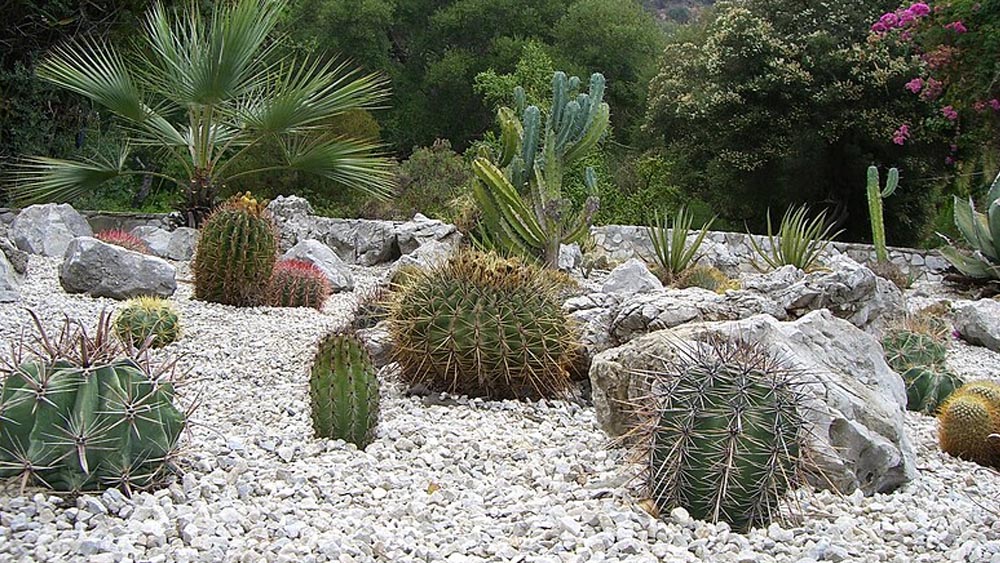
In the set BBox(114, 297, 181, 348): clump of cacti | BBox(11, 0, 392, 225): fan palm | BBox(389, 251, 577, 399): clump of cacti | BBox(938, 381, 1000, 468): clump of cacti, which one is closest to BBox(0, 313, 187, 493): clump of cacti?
BBox(389, 251, 577, 399): clump of cacti

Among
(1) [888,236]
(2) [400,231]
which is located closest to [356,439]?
(2) [400,231]

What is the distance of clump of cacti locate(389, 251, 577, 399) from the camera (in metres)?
4.26

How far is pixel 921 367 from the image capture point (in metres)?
4.88

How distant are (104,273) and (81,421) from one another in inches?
164

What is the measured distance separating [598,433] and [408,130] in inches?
733

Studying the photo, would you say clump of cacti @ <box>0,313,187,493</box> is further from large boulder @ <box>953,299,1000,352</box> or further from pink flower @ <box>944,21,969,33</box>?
pink flower @ <box>944,21,969,33</box>

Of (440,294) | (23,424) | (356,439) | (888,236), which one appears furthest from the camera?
(888,236)

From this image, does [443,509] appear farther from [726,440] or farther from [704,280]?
[704,280]

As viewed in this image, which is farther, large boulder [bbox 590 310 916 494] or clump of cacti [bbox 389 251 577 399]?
clump of cacti [bbox 389 251 577 399]

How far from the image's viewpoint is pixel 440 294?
4293mm

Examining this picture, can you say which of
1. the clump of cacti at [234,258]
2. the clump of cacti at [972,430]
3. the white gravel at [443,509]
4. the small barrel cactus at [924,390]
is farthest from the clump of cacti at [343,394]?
the clump of cacti at [234,258]

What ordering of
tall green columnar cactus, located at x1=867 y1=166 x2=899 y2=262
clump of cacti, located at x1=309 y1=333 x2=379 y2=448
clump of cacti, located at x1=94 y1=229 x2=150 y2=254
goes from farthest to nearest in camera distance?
tall green columnar cactus, located at x1=867 y1=166 x2=899 y2=262 → clump of cacti, located at x1=94 y1=229 x2=150 y2=254 → clump of cacti, located at x1=309 y1=333 x2=379 y2=448

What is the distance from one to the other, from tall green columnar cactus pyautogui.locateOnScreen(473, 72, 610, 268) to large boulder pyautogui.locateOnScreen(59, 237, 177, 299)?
107 inches

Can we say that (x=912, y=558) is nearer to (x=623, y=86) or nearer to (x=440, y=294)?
(x=440, y=294)
